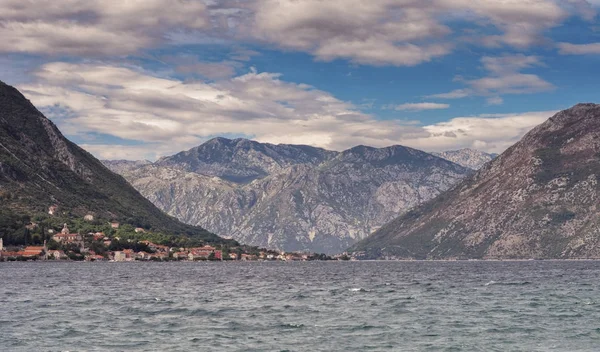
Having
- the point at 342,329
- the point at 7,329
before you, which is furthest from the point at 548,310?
the point at 7,329

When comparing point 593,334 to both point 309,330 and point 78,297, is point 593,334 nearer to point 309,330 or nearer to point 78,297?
point 309,330

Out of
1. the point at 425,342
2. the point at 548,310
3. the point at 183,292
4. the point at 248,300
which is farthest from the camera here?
the point at 183,292

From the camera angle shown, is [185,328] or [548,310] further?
→ [548,310]

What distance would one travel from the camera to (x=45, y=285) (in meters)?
148

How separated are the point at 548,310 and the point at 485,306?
29.3 feet

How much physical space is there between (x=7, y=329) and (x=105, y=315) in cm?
1559

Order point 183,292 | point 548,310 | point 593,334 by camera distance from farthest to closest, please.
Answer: point 183,292, point 548,310, point 593,334

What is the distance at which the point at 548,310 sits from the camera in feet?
327

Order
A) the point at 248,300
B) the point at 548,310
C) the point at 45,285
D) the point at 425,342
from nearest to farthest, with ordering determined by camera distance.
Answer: the point at 425,342, the point at 548,310, the point at 248,300, the point at 45,285

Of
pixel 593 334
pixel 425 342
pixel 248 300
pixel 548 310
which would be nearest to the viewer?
pixel 425 342

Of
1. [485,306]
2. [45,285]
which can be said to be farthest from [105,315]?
[45,285]

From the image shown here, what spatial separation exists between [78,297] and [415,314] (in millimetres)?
55735

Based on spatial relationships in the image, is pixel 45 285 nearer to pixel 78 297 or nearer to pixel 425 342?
pixel 78 297

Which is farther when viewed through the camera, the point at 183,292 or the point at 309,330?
the point at 183,292
